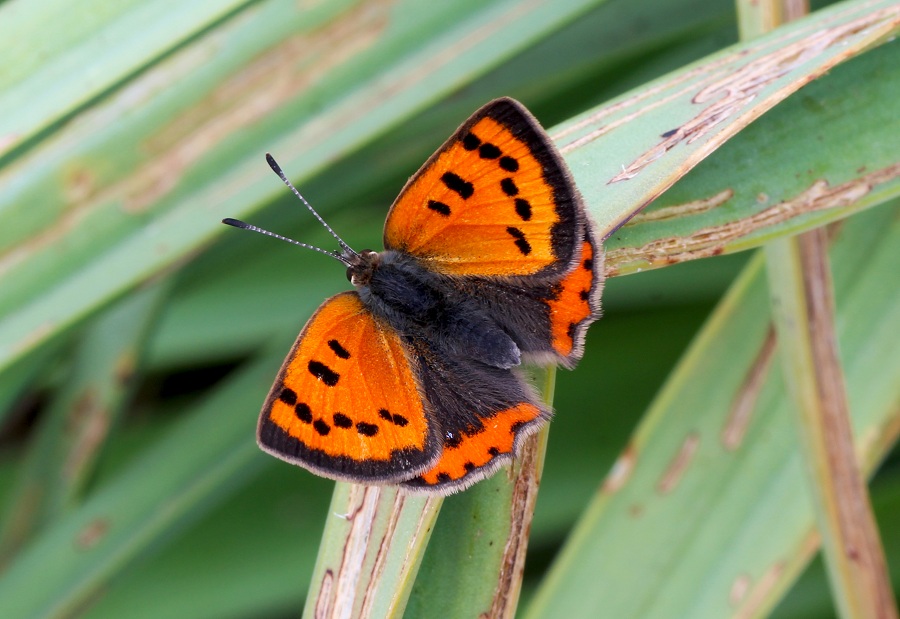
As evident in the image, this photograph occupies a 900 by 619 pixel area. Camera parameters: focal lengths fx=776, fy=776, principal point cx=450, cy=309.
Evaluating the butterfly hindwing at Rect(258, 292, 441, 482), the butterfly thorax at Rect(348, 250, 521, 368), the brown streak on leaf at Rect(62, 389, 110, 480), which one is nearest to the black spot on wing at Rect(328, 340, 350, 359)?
the butterfly hindwing at Rect(258, 292, 441, 482)

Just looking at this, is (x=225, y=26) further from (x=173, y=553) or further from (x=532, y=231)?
(x=173, y=553)

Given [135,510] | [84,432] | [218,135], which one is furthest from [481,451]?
[84,432]

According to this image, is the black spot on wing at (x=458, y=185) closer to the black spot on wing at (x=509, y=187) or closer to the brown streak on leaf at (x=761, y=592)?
the black spot on wing at (x=509, y=187)

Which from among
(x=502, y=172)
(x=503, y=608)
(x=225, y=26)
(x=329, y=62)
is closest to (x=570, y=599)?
(x=503, y=608)

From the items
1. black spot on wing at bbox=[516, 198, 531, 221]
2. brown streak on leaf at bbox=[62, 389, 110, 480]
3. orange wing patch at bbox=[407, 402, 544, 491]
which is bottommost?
orange wing patch at bbox=[407, 402, 544, 491]

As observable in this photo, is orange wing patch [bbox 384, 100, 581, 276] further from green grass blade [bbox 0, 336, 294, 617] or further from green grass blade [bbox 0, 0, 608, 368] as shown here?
green grass blade [bbox 0, 336, 294, 617]
